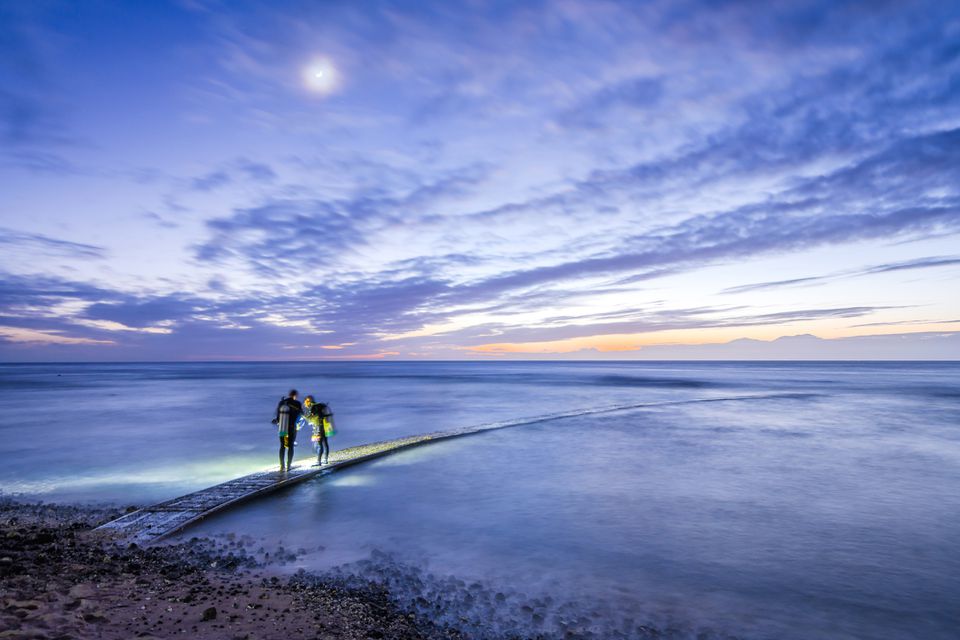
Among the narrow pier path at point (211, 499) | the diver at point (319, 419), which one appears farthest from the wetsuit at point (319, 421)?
the narrow pier path at point (211, 499)

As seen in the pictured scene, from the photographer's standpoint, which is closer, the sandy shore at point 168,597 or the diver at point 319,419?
the sandy shore at point 168,597

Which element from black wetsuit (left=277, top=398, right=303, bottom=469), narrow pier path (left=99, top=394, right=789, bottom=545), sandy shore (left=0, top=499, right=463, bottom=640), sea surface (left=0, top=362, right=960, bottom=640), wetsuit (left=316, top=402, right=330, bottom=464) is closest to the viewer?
sandy shore (left=0, top=499, right=463, bottom=640)

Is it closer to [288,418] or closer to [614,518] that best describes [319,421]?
[288,418]

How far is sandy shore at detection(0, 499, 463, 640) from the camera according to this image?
607 cm

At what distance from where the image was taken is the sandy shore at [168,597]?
6066mm

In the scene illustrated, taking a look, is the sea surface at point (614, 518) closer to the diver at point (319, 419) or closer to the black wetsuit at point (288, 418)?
the diver at point (319, 419)

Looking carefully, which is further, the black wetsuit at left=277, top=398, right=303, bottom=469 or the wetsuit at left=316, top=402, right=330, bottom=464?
the wetsuit at left=316, top=402, right=330, bottom=464

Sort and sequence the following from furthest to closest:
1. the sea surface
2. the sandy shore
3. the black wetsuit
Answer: the black wetsuit < the sea surface < the sandy shore

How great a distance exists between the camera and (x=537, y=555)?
9.80 meters

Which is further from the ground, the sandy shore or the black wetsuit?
the black wetsuit

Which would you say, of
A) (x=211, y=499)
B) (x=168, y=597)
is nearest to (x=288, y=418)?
(x=211, y=499)

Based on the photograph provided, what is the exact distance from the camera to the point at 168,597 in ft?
22.5

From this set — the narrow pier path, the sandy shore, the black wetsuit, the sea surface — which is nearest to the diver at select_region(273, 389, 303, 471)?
the black wetsuit

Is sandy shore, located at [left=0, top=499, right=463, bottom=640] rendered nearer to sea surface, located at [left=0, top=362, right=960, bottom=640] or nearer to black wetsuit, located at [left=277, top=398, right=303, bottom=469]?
sea surface, located at [left=0, top=362, right=960, bottom=640]
